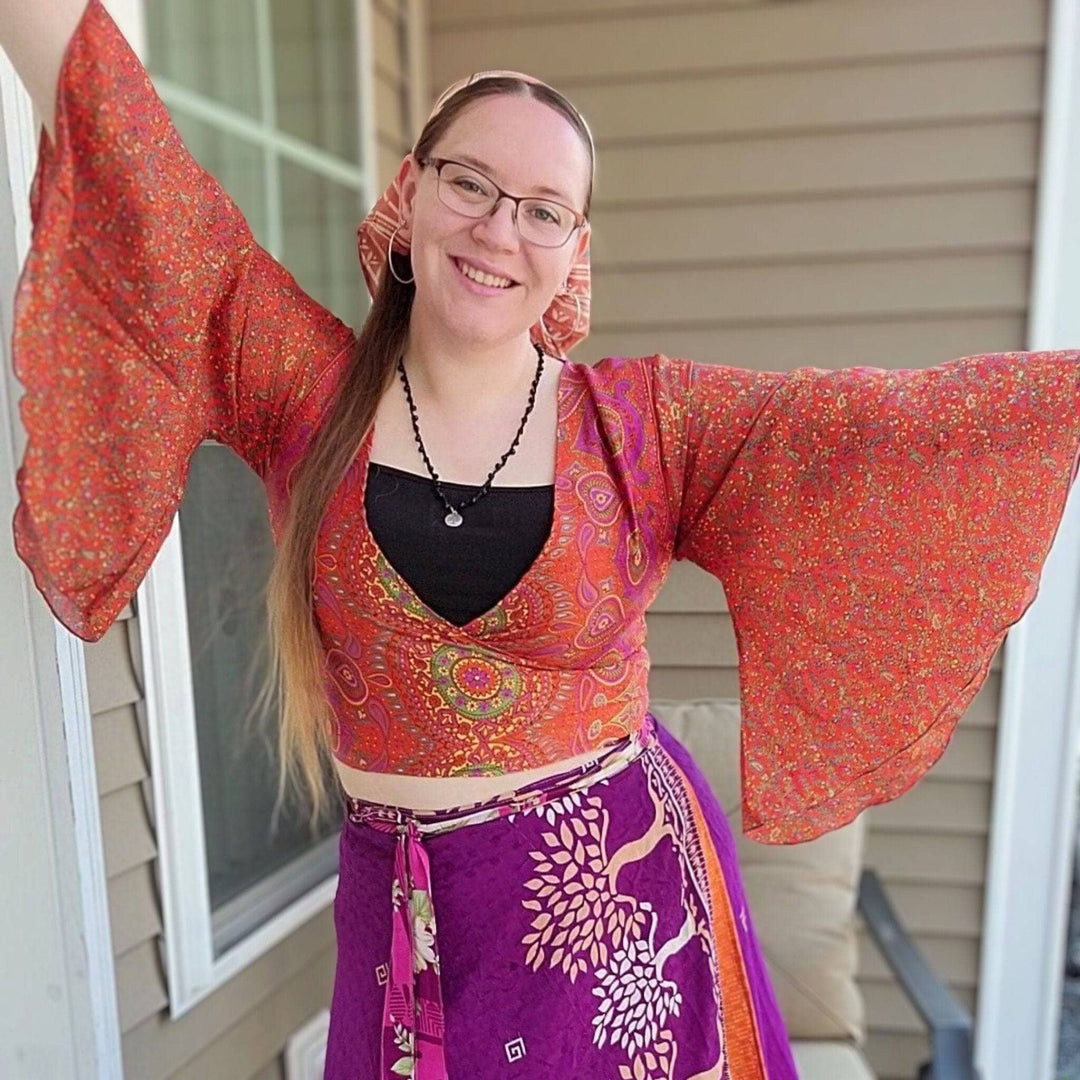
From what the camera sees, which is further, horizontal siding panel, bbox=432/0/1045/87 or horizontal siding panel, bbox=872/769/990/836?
horizontal siding panel, bbox=872/769/990/836

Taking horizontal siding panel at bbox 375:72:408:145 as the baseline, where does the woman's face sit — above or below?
below

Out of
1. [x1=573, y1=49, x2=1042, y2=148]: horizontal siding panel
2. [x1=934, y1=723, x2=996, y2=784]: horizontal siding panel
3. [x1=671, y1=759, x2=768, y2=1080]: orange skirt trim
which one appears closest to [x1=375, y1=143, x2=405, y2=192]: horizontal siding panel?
[x1=573, y1=49, x2=1042, y2=148]: horizontal siding panel

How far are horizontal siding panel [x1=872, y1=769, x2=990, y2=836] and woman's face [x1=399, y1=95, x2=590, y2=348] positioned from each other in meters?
1.53

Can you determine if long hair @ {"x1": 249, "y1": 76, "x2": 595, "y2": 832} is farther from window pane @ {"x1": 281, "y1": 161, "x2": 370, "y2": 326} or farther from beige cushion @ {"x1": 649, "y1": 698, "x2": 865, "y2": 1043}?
window pane @ {"x1": 281, "y1": 161, "x2": 370, "y2": 326}

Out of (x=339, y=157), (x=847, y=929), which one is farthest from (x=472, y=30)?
(x=847, y=929)

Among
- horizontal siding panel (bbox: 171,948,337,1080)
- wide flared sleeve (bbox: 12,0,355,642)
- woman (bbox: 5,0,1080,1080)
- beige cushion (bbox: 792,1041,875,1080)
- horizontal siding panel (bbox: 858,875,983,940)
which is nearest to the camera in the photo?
wide flared sleeve (bbox: 12,0,355,642)

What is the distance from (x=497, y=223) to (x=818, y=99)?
1288 mm

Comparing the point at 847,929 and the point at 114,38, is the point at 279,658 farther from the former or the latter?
the point at 847,929

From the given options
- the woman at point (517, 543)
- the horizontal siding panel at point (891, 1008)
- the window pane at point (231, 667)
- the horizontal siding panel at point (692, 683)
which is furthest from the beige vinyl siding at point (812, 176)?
the woman at point (517, 543)

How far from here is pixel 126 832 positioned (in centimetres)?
111

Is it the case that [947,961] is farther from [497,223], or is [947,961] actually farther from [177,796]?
[497,223]

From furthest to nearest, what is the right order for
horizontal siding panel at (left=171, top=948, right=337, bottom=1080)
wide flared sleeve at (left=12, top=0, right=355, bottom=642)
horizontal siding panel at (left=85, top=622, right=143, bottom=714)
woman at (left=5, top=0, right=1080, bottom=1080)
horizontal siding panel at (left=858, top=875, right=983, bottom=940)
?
horizontal siding panel at (left=858, top=875, right=983, bottom=940) → horizontal siding panel at (left=171, top=948, right=337, bottom=1080) → horizontal siding panel at (left=85, top=622, right=143, bottom=714) → woman at (left=5, top=0, right=1080, bottom=1080) → wide flared sleeve at (left=12, top=0, right=355, bottom=642)

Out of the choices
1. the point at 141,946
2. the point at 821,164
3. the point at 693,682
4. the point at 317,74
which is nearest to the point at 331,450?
the point at 141,946

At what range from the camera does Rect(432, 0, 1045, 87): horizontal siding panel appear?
1.72m
